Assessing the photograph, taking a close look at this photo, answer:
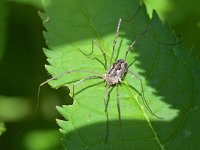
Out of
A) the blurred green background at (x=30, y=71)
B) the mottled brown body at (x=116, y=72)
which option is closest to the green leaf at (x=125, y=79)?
the mottled brown body at (x=116, y=72)

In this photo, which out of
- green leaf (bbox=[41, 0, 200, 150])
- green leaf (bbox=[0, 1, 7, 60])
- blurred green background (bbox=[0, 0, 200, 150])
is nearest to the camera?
green leaf (bbox=[41, 0, 200, 150])

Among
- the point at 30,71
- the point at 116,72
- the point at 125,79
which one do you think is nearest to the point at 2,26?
the point at 30,71

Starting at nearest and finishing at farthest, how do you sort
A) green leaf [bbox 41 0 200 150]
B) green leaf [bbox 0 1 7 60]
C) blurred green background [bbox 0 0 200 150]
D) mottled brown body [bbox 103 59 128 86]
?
green leaf [bbox 41 0 200 150]
mottled brown body [bbox 103 59 128 86]
green leaf [bbox 0 1 7 60]
blurred green background [bbox 0 0 200 150]

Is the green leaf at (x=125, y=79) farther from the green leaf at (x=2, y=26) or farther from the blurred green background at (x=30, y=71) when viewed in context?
Result: the blurred green background at (x=30, y=71)

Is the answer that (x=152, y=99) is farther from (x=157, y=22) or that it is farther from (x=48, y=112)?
(x=48, y=112)

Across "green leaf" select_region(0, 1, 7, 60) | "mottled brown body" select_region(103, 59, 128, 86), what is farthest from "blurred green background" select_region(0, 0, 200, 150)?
"mottled brown body" select_region(103, 59, 128, 86)

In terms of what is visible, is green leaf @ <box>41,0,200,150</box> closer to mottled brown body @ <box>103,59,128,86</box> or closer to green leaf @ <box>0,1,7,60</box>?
mottled brown body @ <box>103,59,128,86</box>

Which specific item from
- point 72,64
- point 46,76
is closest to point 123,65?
point 72,64
